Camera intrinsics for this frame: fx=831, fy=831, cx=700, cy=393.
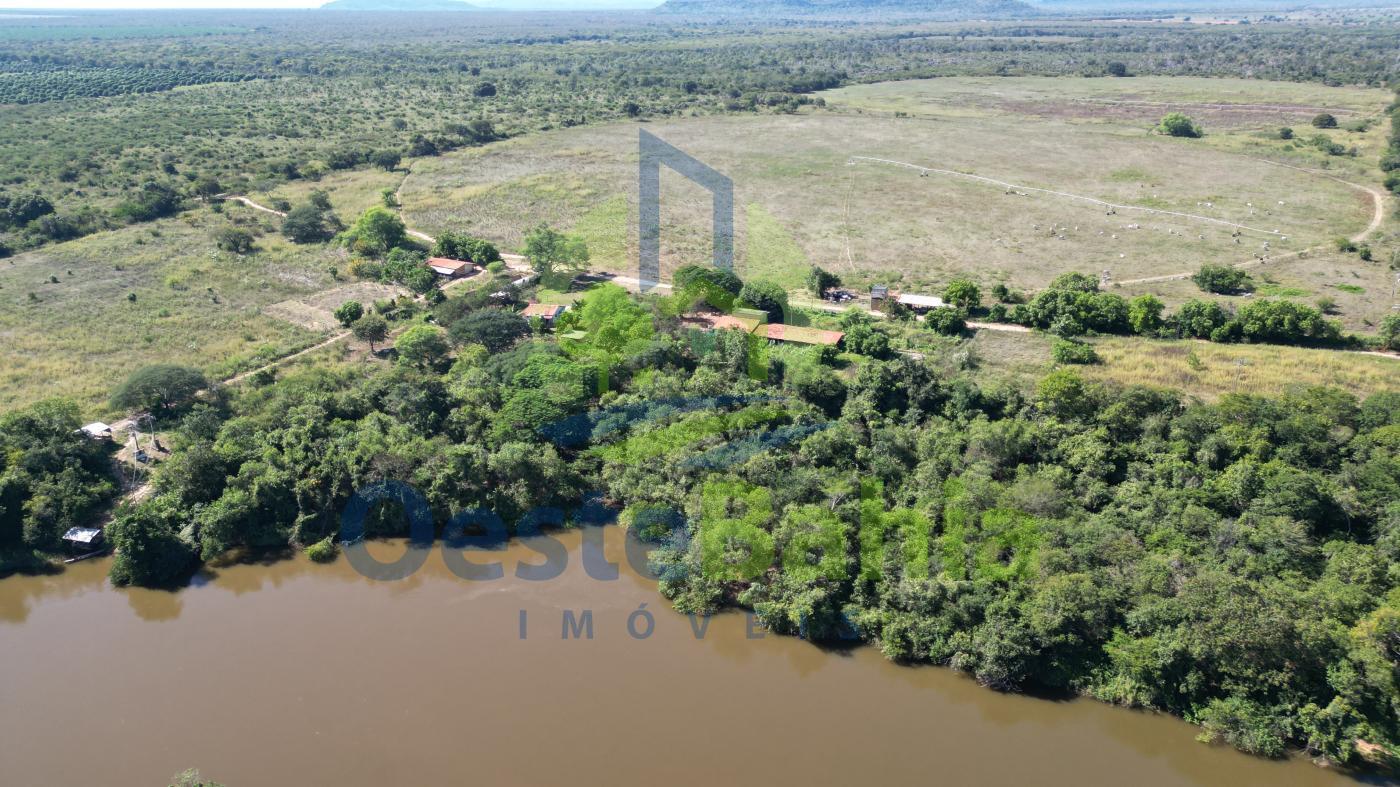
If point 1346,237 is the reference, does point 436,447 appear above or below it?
below

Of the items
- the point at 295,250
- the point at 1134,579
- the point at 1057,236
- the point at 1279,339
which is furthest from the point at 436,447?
the point at 1057,236

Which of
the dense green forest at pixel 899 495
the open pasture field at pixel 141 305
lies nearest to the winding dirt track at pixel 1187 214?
the dense green forest at pixel 899 495

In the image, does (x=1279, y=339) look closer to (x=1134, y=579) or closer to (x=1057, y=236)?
(x=1057, y=236)

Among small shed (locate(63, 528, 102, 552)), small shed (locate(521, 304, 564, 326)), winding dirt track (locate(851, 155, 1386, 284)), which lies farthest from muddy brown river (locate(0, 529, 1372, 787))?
winding dirt track (locate(851, 155, 1386, 284))
